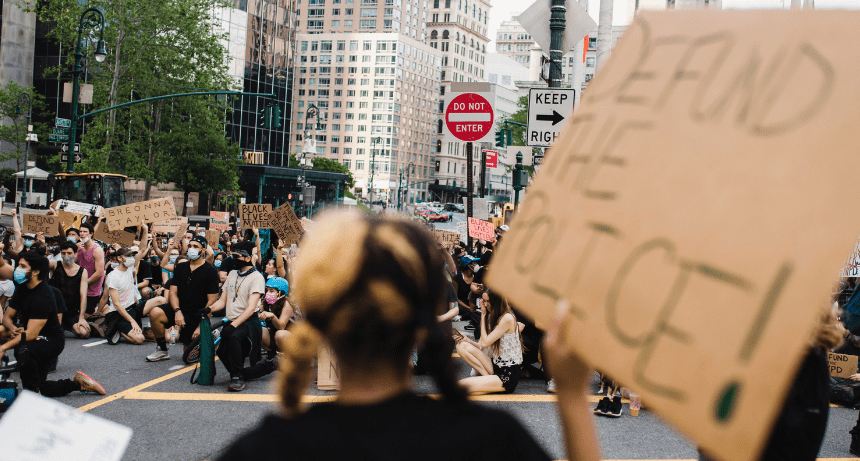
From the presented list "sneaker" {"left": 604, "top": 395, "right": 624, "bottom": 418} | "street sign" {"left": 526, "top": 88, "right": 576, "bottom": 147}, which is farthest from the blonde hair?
"street sign" {"left": 526, "top": 88, "right": 576, "bottom": 147}

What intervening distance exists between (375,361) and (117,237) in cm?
1386

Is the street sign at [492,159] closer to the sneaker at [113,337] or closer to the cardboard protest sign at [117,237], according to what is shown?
the cardboard protest sign at [117,237]

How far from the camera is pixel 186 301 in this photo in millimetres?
9398

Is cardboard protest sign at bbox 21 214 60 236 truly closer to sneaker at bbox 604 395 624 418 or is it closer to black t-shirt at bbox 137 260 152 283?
black t-shirt at bbox 137 260 152 283

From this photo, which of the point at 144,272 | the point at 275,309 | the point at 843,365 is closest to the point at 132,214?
the point at 144,272

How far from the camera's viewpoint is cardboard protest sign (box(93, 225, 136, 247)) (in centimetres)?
1367

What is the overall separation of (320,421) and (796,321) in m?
0.86

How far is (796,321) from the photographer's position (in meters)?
1.08

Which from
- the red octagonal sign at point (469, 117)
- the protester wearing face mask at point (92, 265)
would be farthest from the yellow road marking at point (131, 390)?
the red octagonal sign at point (469, 117)

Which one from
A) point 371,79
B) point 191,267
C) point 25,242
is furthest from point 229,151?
point 371,79

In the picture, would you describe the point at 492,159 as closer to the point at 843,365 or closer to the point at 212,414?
the point at 843,365

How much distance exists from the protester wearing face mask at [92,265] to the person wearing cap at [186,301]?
1940 mm

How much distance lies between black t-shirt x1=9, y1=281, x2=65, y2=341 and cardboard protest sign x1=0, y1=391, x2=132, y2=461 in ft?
17.0

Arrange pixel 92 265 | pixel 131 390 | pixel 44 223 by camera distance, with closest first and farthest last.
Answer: pixel 131 390 < pixel 92 265 < pixel 44 223
